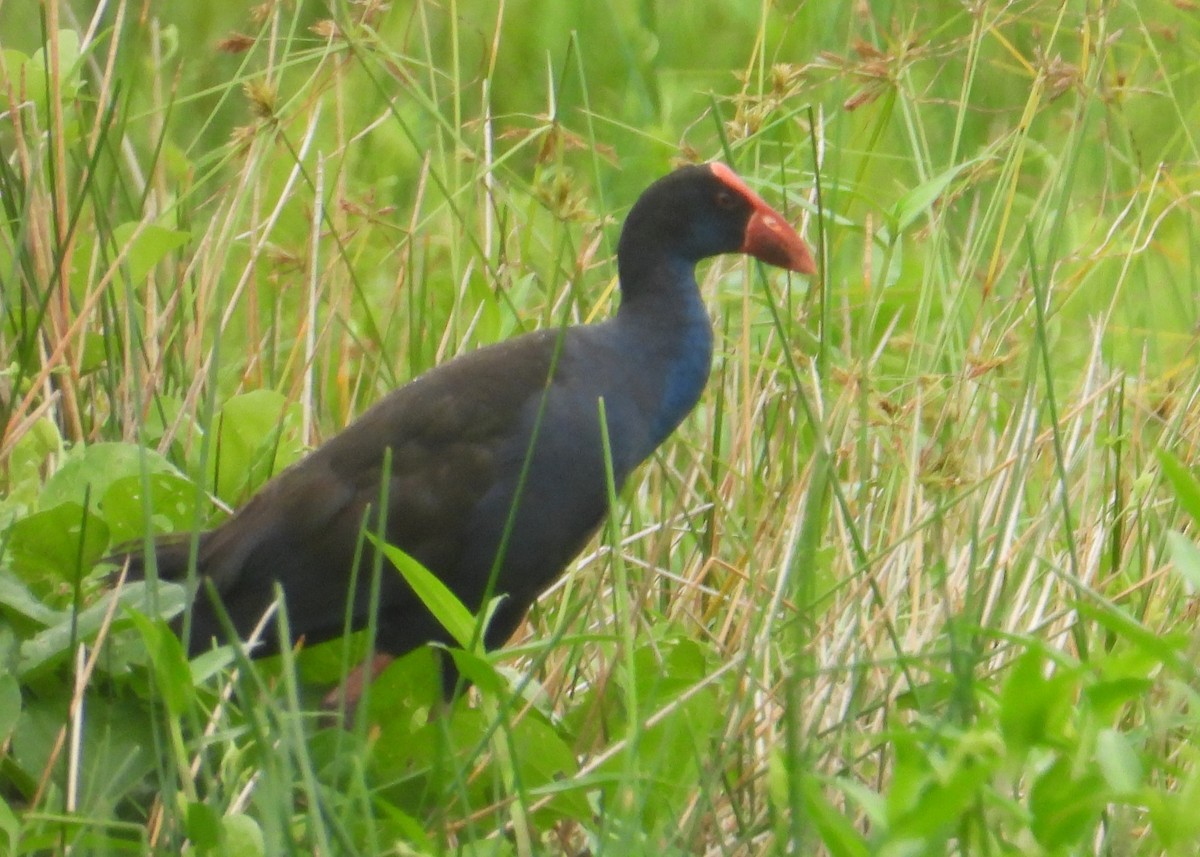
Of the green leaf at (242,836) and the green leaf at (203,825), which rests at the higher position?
the green leaf at (203,825)

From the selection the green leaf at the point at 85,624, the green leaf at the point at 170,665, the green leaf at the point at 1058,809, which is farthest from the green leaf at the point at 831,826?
the green leaf at the point at 85,624

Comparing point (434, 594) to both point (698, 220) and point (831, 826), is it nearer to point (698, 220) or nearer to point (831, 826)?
point (831, 826)

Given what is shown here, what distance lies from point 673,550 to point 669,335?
12.9 inches

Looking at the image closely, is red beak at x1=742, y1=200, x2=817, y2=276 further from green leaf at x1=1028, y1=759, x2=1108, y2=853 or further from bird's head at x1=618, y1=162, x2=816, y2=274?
green leaf at x1=1028, y1=759, x2=1108, y2=853

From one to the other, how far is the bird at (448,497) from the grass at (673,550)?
0.07m

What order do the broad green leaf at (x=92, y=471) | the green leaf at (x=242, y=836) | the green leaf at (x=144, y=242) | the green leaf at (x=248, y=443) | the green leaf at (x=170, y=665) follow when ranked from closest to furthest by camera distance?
the green leaf at (x=170, y=665) < the green leaf at (x=242, y=836) < the broad green leaf at (x=92, y=471) < the green leaf at (x=144, y=242) < the green leaf at (x=248, y=443)

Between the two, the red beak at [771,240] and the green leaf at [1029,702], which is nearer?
the green leaf at [1029,702]

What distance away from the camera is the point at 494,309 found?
91.9 inches

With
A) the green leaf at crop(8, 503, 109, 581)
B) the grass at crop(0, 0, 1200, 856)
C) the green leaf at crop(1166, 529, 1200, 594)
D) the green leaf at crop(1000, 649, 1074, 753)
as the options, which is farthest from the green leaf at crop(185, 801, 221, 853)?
the green leaf at crop(1166, 529, 1200, 594)

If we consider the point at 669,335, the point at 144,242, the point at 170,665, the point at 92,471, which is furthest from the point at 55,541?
Result: the point at 669,335

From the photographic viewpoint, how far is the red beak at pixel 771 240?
226 centimetres

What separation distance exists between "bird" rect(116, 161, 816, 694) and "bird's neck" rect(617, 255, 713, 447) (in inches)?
0.5

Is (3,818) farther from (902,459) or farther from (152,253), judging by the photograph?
(902,459)

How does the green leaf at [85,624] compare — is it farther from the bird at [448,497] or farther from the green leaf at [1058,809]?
the green leaf at [1058,809]
